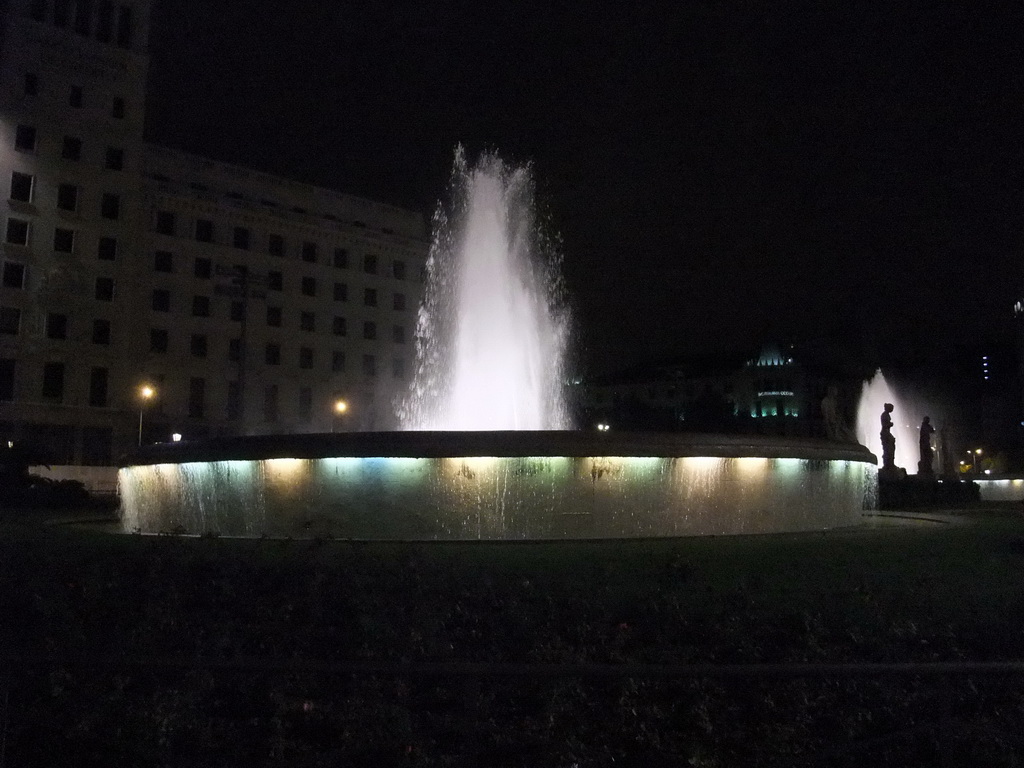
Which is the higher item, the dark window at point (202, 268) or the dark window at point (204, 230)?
the dark window at point (204, 230)

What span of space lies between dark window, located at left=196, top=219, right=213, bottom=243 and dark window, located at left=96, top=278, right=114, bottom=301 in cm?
730

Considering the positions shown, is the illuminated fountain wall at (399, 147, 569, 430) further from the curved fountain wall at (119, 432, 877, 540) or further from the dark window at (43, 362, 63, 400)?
the dark window at (43, 362, 63, 400)

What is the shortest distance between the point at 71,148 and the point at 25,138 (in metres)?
2.50

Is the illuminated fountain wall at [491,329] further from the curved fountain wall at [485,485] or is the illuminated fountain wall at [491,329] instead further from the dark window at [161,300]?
the dark window at [161,300]

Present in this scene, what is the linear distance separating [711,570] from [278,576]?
5.36 metres

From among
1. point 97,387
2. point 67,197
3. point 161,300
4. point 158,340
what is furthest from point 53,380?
point 67,197

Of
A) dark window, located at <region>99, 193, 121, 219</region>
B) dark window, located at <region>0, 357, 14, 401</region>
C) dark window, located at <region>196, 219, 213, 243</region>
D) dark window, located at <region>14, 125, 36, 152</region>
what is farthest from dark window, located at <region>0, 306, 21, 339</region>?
dark window, located at <region>196, 219, 213, 243</region>

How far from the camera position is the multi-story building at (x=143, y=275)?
5500 cm

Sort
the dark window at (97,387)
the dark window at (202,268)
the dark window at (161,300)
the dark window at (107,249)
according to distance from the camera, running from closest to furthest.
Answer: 1. the dark window at (97,387)
2. the dark window at (107,249)
3. the dark window at (161,300)
4. the dark window at (202,268)

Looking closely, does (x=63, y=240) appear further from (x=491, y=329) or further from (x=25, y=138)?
(x=491, y=329)

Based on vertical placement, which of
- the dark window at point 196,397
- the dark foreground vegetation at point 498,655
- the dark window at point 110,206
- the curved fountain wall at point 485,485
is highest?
the dark window at point 110,206

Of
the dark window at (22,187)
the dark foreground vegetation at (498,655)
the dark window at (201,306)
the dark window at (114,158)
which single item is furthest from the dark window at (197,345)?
the dark foreground vegetation at (498,655)

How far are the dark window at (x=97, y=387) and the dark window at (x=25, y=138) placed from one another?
42.6ft

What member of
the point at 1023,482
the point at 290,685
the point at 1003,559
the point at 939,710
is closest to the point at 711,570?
the point at 1003,559
